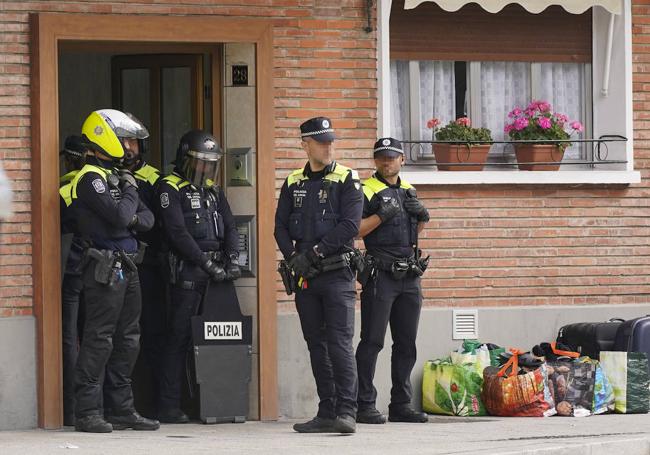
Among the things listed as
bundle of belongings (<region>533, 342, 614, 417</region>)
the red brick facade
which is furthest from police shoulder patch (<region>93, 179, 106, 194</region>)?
bundle of belongings (<region>533, 342, 614, 417</region>)

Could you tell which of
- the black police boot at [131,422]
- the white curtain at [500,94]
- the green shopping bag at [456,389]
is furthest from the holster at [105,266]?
the white curtain at [500,94]

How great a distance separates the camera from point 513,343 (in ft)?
40.2

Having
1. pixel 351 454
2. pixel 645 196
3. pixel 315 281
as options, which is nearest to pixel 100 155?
pixel 315 281

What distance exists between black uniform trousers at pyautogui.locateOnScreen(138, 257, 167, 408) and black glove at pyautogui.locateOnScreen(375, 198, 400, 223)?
5.70 ft

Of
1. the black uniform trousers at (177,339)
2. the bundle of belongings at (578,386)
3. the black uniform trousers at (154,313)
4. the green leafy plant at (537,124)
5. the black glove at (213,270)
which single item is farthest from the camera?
the green leafy plant at (537,124)

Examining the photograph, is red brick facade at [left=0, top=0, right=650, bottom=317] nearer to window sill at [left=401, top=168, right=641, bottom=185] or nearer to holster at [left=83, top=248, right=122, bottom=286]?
window sill at [left=401, top=168, right=641, bottom=185]

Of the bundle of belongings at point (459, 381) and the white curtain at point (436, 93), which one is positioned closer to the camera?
the bundle of belongings at point (459, 381)

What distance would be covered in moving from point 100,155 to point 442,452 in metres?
3.16

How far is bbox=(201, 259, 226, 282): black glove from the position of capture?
1100cm

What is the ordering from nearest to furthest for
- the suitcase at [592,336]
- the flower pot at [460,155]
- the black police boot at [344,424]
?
the black police boot at [344,424] → the suitcase at [592,336] → the flower pot at [460,155]

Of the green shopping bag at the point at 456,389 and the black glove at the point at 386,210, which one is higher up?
the black glove at the point at 386,210

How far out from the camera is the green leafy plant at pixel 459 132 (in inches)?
488

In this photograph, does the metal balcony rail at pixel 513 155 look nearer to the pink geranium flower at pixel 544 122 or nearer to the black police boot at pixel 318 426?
the pink geranium flower at pixel 544 122

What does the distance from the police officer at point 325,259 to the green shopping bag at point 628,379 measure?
254 cm
